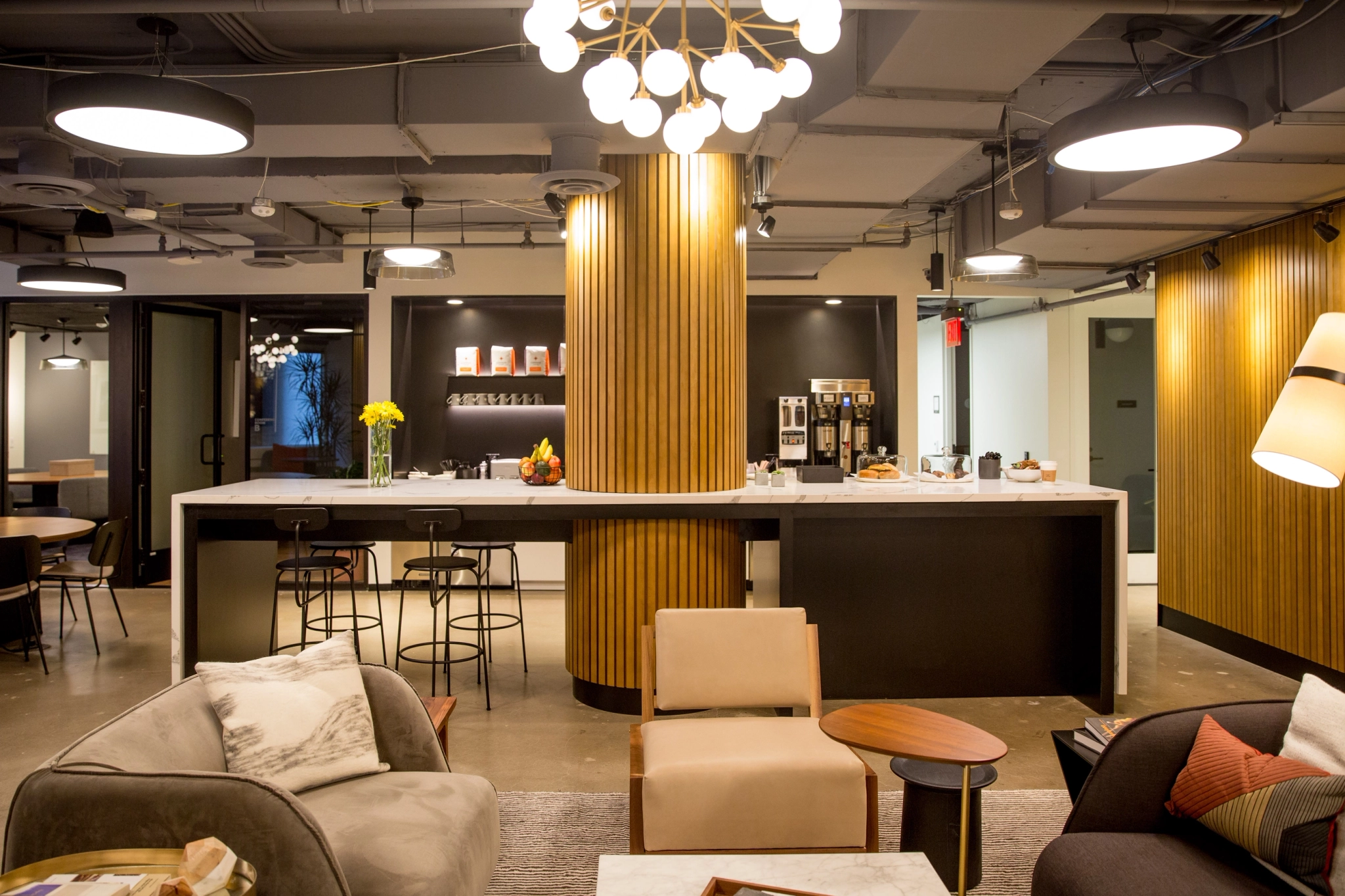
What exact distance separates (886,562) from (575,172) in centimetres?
279

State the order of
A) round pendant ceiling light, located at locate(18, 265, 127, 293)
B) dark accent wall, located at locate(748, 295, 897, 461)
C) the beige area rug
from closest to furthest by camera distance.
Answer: the beige area rug → round pendant ceiling light, located at locate(18, 265, 127, 293) → dark accent wall, located at locate(748, 295, 897, 461)

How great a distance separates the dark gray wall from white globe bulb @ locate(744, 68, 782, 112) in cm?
1349

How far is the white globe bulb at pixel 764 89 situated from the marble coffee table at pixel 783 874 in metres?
2.11

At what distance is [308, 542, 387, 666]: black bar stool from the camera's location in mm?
5727

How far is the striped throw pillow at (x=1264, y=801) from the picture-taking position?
6.81ft

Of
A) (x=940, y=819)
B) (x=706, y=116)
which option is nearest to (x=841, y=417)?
(x=940, y=819)

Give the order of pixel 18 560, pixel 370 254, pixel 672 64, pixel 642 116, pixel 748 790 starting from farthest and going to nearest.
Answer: pixel 370 254 < pixel 18 560 < pixel 748 790 < pixel 642 116 < pixel 672 64

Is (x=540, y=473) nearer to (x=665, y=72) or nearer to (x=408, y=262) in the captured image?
(x=408, y=262)

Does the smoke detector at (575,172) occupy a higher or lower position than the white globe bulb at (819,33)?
higher

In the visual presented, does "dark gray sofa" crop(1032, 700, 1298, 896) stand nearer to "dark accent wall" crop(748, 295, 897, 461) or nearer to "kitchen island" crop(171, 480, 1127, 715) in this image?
"kitchen island" crop(171, 480, 1127, 715)

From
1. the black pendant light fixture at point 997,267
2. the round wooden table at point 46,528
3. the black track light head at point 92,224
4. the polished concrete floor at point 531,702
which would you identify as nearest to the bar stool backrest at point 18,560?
the round wooden table at point 46,528

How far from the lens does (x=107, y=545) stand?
623 centimetres

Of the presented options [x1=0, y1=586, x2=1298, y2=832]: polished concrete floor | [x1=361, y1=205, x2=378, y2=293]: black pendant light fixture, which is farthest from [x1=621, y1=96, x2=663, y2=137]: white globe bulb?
[x1=361, y1=205, x2=378, y2=293]: black pendant light fixture

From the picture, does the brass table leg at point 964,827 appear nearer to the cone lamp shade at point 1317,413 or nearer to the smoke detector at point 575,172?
the cone lamp shade at point 1317,413
